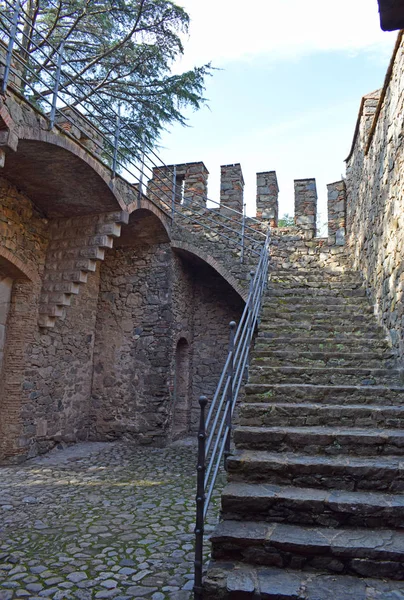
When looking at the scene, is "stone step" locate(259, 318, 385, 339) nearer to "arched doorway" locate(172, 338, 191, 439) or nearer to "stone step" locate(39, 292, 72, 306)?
"stone step" locate(39, 292, 72, 306)

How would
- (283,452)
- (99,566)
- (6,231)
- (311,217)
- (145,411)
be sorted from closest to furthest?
(99,566)
(283,452)
(6,231)
(145,411)
(311,217)

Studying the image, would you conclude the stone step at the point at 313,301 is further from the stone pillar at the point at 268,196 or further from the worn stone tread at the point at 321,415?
the worn stone tread at the point at 321,415

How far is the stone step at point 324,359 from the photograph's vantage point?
4.66 meters

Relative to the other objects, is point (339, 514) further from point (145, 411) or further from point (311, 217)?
point (311, 217)

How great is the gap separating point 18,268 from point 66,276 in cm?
72

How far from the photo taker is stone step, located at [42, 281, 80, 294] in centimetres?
655

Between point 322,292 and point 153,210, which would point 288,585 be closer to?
point 322,292

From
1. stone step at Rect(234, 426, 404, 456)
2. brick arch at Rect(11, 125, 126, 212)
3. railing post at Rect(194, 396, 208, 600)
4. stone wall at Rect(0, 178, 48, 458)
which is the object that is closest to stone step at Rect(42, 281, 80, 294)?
stone wall at Rect(0, 178, 48, 458)

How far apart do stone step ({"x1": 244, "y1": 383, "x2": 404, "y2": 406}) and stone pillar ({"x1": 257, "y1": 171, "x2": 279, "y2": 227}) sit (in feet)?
15.8

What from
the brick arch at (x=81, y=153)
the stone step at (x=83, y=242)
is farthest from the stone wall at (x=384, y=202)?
the stone step at (x=83, y=242)

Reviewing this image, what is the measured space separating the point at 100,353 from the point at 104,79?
5.56m

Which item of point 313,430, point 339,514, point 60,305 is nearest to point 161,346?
point 60,305

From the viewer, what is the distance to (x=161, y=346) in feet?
25.5

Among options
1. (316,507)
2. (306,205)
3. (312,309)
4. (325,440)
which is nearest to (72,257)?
(312,309)
